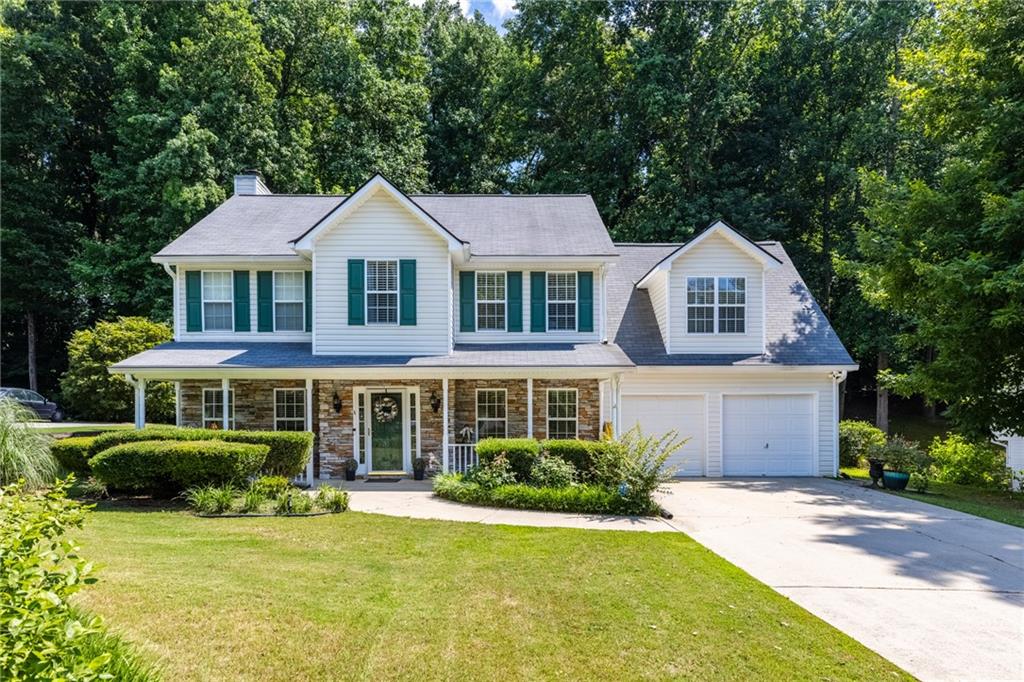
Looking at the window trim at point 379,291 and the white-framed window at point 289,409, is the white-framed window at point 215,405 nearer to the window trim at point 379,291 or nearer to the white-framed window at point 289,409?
the white-framed window at point 289,409

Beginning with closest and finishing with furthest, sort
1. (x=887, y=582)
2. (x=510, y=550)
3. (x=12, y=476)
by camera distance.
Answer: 1. (x=887, y=582)
2. (x=510, y=550)
3. (x=12, y=476)

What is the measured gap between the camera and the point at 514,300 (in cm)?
1474

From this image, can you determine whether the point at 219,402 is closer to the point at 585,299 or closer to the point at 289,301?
the point at 289,301

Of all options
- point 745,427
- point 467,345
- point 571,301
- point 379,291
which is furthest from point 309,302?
point 745,427

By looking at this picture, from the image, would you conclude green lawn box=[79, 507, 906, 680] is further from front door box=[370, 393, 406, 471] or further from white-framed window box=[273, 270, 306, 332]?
white-framed window box=[273, 270, 306, 332]

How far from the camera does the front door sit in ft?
46.0

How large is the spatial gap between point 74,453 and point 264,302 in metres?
5.40

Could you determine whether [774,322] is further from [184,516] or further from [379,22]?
[379,22]

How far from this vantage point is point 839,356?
14.9 metres

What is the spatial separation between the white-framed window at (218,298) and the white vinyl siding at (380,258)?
262cm

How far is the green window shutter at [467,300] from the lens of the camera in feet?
48.3

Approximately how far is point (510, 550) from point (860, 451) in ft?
47.7

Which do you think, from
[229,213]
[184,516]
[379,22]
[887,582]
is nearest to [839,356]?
[887,582]

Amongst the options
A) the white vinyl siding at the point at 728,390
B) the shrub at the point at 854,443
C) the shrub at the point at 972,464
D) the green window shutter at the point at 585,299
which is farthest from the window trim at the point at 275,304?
the shrub at the point at 972,464
